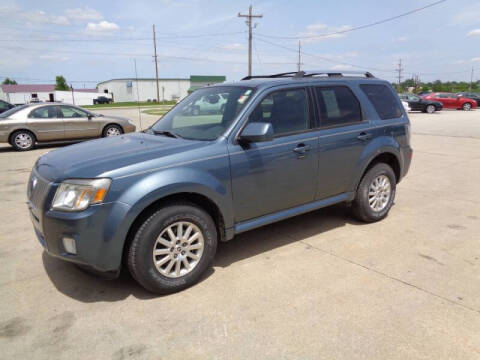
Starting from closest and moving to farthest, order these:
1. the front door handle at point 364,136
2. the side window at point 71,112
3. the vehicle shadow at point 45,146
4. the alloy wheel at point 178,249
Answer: the alloy wheel at point 178,249 → the front door handle at point 364,136 → the side window at point 71,112 → the vehicle shadow at point 45,146

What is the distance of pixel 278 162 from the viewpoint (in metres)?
3.82

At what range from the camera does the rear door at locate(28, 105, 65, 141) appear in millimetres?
11914

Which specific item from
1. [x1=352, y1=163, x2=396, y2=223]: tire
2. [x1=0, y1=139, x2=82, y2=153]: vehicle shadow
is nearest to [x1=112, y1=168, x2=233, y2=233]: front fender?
[x1=352, y1=163, x2=396, y2=223]: tire

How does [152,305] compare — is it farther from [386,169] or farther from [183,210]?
[386,169]

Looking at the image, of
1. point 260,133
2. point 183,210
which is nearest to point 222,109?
point 260,133

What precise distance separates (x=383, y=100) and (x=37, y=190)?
425 cm

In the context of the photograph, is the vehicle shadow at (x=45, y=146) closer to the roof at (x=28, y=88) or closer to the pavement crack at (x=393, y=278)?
the pavement crack at (x=393, y=278)

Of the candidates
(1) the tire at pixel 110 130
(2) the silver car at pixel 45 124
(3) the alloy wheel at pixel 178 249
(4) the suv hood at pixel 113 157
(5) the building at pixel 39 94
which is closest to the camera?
(4) the suv hood at pixel 113 157

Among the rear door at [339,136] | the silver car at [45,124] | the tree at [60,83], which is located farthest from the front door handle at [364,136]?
the tree at [60,83]

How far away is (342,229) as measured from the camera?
478 cm

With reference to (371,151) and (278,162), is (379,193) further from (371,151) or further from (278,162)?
(278,162)

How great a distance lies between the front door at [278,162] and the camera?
3611mm

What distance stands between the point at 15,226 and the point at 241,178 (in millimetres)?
3437

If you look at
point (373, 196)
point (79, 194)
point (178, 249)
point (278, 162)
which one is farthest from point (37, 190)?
point (373, 196)
